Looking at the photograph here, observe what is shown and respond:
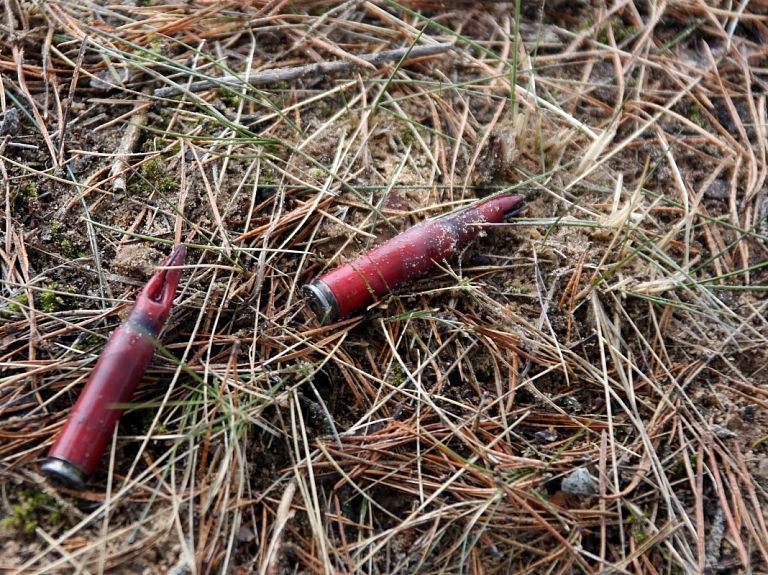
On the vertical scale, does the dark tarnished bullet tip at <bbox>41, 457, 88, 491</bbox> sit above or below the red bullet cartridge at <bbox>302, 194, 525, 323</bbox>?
below

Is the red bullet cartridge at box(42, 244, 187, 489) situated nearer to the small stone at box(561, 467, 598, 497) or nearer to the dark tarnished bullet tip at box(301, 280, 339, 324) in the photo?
the dark tarnished bullet tip at box(301, 280, 339, 324)

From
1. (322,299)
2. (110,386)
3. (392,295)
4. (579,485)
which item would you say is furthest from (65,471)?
(579,485)

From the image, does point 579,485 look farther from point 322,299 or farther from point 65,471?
point 65,471

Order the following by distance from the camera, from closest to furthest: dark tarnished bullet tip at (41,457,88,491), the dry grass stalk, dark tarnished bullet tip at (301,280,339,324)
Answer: dark tarnished bullet tip at (41,457,88,491), the dry grass stalk, dark tarnished bullet tip at (301,280,339,324)

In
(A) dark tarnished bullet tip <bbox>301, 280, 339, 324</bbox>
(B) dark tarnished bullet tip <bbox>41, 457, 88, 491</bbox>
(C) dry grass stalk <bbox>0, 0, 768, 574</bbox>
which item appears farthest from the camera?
(A) dark tarnished bullet tip <bbox>301, 280, 339, 324</bbox>

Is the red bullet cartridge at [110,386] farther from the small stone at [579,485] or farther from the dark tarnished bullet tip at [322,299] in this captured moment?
the small stone at [579,485]

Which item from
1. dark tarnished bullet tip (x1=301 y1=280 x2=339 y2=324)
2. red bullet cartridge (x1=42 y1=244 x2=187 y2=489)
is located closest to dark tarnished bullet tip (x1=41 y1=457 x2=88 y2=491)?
red bullet cartridge (x1=42 y1=244 x2=187 y2=489)

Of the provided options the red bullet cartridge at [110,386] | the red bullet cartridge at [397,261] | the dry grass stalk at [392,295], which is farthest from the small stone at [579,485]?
the red bullet cartridge at [110,386]
